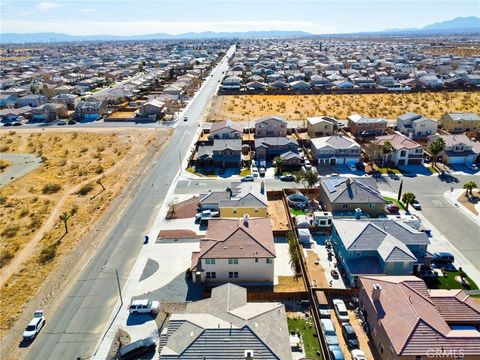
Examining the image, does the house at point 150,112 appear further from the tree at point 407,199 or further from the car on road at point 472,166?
the car on road at point 472,166

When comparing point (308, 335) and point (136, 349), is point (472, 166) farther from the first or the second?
point (136, 349)

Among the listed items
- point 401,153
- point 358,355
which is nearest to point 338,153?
point 401,153

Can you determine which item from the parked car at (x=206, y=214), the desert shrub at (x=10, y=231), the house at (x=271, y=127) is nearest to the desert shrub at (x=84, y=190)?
the desert shrub at (x=10, y=231)

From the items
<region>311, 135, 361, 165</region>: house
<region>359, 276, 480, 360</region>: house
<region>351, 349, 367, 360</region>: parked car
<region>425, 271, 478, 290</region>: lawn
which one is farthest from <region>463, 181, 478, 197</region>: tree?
<region>351, 349, 367, 360</region>: parked car

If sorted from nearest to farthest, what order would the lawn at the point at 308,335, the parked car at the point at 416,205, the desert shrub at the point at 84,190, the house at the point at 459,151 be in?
1. the lawn at the point at 308,335
2. the parked car at the point at 416,205
3. the desert shrub at the point at 84,190
4. the house at the point at 459,151

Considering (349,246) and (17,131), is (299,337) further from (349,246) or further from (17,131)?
(17,131)

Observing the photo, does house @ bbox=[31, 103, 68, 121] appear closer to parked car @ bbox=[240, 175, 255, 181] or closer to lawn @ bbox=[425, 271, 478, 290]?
parked car @ bbox=[240, 175, 255, 181]
